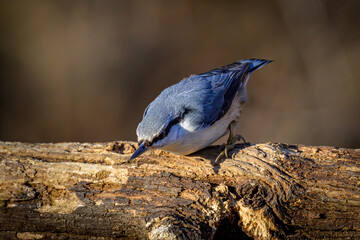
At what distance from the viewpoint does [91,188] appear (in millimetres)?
2506

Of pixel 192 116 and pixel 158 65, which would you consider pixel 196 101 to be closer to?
pixel 192 116

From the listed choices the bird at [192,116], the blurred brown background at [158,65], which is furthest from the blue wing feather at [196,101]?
the blurred brown background at [158,65]

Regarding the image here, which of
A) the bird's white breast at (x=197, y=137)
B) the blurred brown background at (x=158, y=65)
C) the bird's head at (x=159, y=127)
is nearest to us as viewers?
the bird's head at (x=159, y=127)

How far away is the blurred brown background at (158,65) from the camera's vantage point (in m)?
4.75

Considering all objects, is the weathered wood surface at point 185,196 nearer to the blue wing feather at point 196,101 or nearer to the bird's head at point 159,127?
the bird's head at point 159,127

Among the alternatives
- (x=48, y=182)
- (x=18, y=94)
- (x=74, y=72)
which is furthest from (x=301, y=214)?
(x=18, y=94)

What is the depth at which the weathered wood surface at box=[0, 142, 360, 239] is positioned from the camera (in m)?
2.32

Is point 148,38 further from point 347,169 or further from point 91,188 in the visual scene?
point 347,169

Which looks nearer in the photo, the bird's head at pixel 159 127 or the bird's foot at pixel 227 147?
the bird's head at pixel 159 127

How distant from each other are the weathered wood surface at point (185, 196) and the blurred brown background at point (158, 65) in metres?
2.23

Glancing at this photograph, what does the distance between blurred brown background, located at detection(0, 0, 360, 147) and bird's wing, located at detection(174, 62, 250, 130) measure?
1.93 m

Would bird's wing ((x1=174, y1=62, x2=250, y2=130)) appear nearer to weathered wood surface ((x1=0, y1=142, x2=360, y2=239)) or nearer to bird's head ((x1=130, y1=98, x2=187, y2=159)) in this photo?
bird's head ((x1=130, y1=98, x2=187, y2=159))

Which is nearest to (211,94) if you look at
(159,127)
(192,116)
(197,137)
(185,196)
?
(192,116)

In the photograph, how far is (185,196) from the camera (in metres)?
2.43
